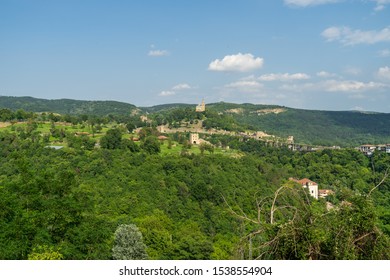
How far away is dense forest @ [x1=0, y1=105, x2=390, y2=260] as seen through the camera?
5.48 m

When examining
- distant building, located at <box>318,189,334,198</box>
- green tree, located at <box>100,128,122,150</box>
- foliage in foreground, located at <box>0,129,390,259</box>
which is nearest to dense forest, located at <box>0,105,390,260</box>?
foliage in foreground, located at <box>0,129,390,259</box>

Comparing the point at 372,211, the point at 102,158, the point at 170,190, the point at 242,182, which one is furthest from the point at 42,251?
the point at 242,182

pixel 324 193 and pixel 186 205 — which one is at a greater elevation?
pixel 186 205

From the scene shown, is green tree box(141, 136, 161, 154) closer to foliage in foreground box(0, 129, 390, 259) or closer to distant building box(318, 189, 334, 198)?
foliage in foreground box(0, 129, 390, 259)

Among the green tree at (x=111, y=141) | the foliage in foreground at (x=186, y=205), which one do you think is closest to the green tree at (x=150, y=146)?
the foliage in foreground at (x=186, y=205)

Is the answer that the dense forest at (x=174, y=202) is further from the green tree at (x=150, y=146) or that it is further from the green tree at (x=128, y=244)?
the green tree at (x=150, y=146)

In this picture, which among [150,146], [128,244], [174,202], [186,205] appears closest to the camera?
[128,244]

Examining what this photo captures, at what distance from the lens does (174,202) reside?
4112 centimetres

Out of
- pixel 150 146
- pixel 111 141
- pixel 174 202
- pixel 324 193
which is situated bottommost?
pixel 324 193

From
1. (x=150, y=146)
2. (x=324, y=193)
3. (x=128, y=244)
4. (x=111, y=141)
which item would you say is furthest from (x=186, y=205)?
(x=324, y=193)

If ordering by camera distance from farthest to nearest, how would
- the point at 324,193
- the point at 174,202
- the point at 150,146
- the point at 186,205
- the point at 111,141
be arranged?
the point at 324,193 < the point at 150,146 < the point at 111,141 < the point at 186,205 < the point at 174,202

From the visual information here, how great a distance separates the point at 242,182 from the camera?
51.1 meters

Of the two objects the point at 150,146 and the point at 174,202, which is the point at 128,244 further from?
the point at 150,146

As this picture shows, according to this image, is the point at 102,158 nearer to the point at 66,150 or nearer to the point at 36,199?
the point at 66,150
